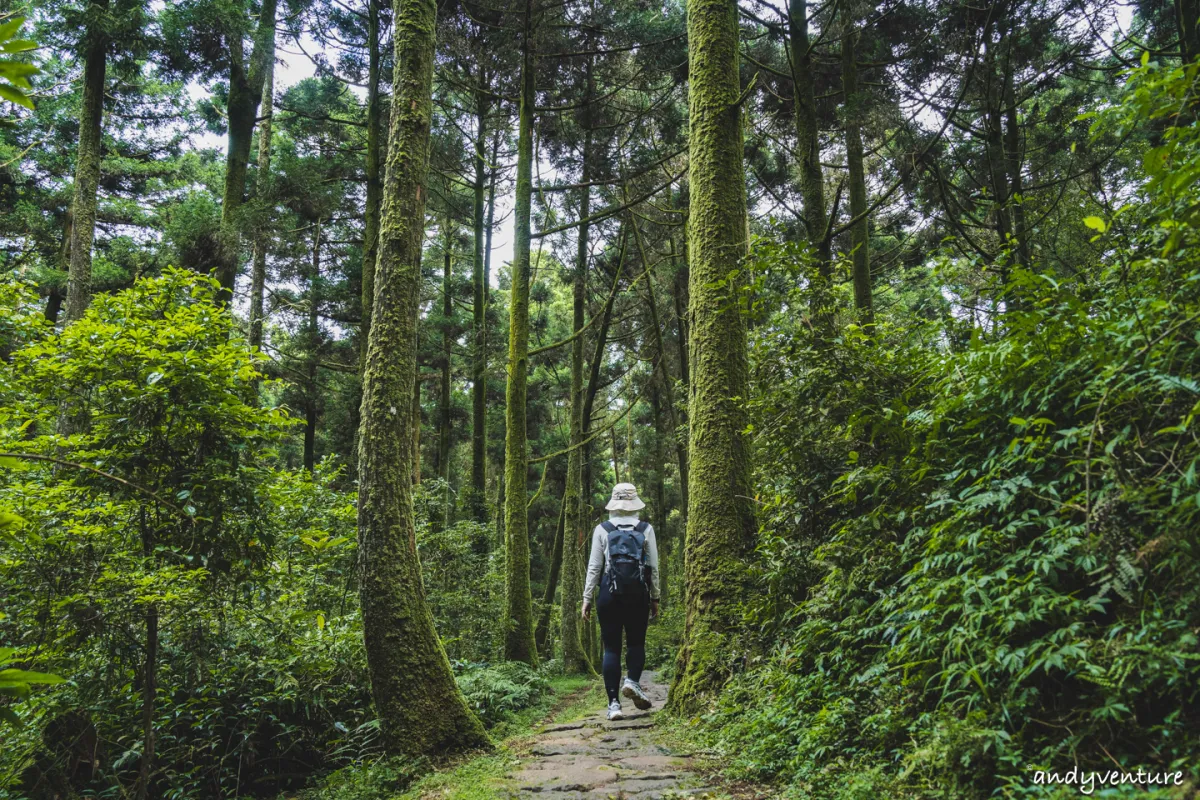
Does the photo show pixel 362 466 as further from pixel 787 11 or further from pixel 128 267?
pixel 128 267

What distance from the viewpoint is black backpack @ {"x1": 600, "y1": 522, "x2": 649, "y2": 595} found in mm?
5805

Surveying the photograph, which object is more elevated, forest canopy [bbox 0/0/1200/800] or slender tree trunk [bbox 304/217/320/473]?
slender tree trunk [bbox 304/217/320/473]

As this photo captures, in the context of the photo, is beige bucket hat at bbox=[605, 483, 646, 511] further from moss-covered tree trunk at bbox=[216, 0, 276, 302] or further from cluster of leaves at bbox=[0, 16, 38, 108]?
moss-covered tree trunk at bbox=[216, 0, 276, 302]

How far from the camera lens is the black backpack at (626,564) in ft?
19.0

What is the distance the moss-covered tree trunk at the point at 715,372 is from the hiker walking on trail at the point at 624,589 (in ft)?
1.35

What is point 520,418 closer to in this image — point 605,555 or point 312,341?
point 605,555

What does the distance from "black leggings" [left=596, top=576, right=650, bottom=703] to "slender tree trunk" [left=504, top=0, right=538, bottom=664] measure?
4727 millimetres

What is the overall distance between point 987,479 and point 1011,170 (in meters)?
11.2

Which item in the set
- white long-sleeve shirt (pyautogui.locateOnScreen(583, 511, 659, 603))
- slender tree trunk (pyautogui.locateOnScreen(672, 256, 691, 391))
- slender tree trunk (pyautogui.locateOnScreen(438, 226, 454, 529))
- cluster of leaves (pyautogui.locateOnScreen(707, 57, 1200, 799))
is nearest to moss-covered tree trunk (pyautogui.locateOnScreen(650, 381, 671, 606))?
slender tree trunk (pyautogui.locateOnScreen(672, 256, 691, 391))

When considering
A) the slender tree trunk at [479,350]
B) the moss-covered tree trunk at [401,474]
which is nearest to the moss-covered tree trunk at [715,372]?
the moss-covered tree trunk at [401,474]

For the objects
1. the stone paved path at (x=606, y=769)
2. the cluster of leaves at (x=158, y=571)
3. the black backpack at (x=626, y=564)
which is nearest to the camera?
the stone paved path at (x=606, y=769)

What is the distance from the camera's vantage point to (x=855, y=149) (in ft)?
32.2

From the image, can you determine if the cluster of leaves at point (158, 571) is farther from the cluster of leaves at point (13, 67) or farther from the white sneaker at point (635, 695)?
the cluster of leaves at point (13, 67)

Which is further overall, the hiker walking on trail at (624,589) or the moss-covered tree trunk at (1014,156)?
the moss-covered tree trunk at (1014,156)
